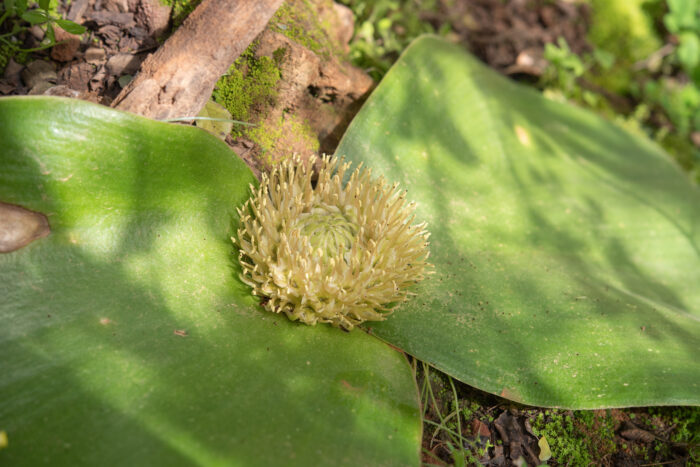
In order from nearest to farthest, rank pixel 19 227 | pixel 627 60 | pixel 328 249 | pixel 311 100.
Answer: pixel 19 227 < pixel 328 249 < pixel 311 100 < pixel 627 60

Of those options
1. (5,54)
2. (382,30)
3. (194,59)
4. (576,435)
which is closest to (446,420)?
(576,435)

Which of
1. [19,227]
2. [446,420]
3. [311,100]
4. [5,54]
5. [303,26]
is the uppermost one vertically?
[303,26]

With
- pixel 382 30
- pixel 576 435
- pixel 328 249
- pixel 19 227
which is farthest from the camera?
pixel 382 30

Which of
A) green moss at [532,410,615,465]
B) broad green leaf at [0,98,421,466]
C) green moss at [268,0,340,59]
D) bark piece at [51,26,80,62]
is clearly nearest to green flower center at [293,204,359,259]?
broad green leaf at [0,98,421,466]

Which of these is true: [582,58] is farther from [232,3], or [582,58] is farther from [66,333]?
[66,333]

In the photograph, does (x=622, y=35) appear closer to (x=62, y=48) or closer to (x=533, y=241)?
(x=533, y=241)

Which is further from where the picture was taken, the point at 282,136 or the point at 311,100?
the point at 311,100

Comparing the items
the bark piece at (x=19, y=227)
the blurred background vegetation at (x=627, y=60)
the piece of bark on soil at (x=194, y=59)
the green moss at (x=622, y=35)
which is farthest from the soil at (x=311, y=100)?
the green moss at (x=622, y=35)

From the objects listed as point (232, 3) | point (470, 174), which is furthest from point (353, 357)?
point (232, 3)
